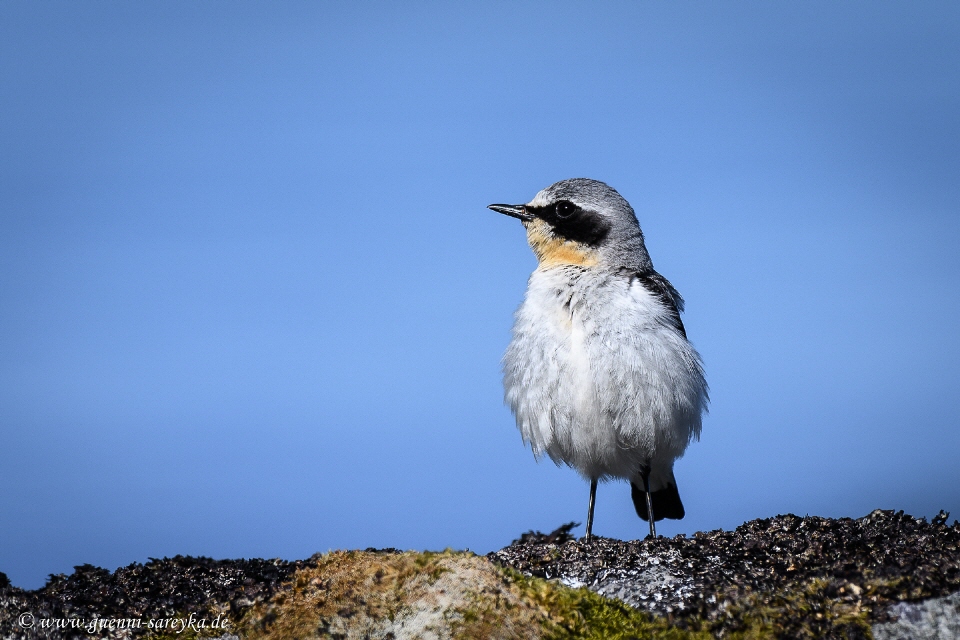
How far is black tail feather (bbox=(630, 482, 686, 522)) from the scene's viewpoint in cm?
1127

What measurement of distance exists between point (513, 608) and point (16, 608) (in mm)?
3687

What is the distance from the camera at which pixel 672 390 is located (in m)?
9.27

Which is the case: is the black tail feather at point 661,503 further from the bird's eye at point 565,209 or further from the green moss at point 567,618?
the green moss at point 567,618

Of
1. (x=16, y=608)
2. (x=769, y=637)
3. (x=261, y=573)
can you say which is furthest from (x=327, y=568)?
(x=769, y=637)

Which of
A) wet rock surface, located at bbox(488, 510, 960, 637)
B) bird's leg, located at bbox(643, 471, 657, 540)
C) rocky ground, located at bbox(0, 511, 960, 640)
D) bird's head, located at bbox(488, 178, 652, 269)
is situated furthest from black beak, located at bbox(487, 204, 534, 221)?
rocky ground, located at bbox(0, 511, 960, 640)

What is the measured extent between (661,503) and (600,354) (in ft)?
10.6

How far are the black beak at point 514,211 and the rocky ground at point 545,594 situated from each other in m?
4.81

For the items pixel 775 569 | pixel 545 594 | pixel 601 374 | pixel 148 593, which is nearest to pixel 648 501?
pixel 601 374

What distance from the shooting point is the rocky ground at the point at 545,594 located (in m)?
5.71

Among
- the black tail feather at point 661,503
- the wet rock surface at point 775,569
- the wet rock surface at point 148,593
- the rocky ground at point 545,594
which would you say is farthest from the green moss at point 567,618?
the black tail feather at point 661,503

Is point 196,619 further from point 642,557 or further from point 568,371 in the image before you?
point 568,371

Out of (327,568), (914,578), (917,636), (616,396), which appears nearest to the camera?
(917,636)

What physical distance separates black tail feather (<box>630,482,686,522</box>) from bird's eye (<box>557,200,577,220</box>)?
340cm

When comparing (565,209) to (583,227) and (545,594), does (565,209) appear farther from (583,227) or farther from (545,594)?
(545,594)
